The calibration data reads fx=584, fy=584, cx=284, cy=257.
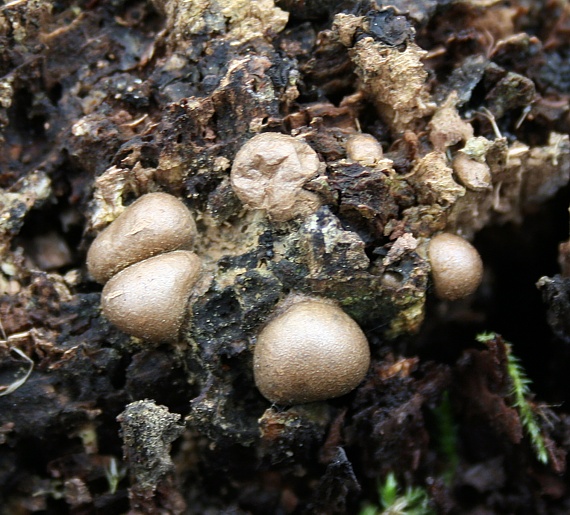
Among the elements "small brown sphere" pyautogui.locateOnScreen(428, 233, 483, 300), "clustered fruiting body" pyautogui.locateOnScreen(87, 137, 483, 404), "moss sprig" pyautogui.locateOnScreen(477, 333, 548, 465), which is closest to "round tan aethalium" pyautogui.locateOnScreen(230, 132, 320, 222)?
"clustered fruiting body" pyautogui.locateOnScreen(87, 137, 483, 404)

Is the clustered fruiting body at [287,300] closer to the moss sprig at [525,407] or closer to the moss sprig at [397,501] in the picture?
the moss sprig at [525,407]

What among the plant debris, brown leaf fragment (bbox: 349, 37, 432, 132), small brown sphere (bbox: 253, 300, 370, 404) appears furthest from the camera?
brown leaf fragment (bbox: 349, 37, 432, 132)

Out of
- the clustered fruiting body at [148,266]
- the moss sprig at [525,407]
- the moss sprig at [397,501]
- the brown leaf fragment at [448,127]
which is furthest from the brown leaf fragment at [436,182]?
the moss sprig at [397,501]

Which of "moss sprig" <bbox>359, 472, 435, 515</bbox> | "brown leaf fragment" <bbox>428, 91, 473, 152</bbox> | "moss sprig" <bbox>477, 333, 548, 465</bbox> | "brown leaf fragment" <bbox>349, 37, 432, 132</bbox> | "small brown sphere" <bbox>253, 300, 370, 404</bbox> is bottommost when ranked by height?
"moss sprig" <bbox>359, 472, 435, 515</bbox>

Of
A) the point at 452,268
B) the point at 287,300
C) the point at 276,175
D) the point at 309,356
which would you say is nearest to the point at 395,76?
the point at 276,175

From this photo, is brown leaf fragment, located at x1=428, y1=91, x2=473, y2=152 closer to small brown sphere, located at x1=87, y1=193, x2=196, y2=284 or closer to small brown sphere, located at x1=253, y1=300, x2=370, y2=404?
small brown sphere, located at x1=253, y1=300, x2=370, y2=404

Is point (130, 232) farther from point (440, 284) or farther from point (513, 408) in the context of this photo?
point (513, 408)
